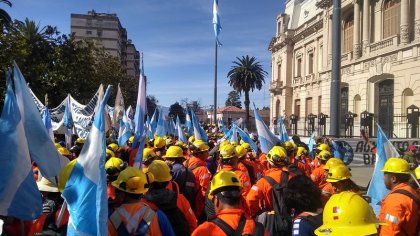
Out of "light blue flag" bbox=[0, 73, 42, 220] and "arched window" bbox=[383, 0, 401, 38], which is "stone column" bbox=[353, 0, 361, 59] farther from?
"light blue flag" bbox=[0, 73, 42, 220]

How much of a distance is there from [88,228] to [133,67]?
111532mm

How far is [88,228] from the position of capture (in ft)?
10.0

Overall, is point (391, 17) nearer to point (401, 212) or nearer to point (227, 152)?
point (227, 152)

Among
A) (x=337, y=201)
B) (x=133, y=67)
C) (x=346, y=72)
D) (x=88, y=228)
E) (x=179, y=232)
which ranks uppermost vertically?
(x=133, y=67)

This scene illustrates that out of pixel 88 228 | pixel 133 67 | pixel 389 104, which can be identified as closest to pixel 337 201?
pixel 88 228

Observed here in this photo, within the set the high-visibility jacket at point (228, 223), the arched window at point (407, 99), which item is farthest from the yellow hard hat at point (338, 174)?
the arched window at point (407, 99)

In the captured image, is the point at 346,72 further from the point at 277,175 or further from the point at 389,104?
the point at 277,175

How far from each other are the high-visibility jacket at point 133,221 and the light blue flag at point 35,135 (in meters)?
1.18

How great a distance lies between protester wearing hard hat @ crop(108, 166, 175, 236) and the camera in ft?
10.7

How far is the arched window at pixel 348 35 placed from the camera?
32.2 metres

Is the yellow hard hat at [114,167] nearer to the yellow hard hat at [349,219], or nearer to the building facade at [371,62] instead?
the yellow hard hat at [349,219]

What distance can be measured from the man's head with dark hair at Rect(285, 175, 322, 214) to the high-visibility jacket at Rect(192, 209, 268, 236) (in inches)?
22.5

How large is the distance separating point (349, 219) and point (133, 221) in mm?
1569

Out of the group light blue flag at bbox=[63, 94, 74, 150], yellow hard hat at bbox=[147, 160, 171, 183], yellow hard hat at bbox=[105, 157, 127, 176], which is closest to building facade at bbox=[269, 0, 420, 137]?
light blue flag at bbox=[63, 94, 74, 150]
